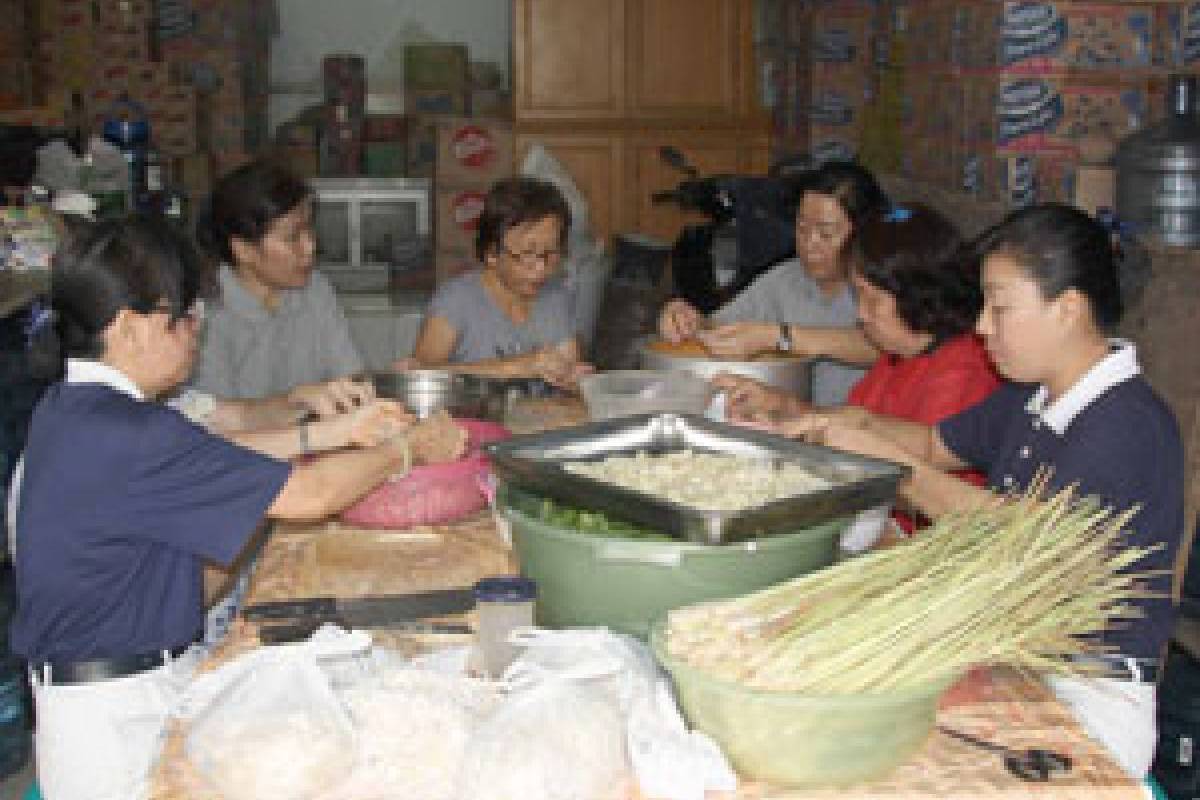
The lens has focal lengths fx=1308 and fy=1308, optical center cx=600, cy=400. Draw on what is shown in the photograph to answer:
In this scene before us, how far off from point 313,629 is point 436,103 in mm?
6400

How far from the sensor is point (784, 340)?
11.4 ft

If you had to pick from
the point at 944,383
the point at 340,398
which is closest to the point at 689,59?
the point at 944,383

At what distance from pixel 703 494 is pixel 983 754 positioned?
0.51m

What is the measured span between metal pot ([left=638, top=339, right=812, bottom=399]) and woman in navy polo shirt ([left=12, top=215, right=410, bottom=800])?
1113 mm

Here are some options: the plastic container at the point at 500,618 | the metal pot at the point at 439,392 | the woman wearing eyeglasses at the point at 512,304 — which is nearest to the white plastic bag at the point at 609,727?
the plastic container at the point at 500,618

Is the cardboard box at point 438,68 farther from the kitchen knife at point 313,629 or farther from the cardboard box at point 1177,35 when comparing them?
the kitchen knife at point 313,629

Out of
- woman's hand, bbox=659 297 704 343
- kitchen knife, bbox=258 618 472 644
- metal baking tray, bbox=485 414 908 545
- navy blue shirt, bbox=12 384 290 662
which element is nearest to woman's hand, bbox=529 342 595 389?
woman's hand, bbox=659 297 704 343

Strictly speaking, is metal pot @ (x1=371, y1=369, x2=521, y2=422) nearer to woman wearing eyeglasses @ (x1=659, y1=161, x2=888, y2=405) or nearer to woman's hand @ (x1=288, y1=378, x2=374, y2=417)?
woman's hand @ (x1=288, y1=378, x2=374, y2=417)

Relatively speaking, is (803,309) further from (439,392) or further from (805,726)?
(805,726)

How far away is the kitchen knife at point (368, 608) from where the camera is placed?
197 centimetres

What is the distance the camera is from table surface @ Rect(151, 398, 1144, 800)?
59.7 inches

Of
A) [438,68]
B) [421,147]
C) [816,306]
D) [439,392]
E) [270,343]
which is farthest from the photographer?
[438,68]

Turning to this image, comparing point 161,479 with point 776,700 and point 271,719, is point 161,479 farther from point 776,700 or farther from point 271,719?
point 776,700

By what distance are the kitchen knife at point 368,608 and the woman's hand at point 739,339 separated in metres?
1.29
